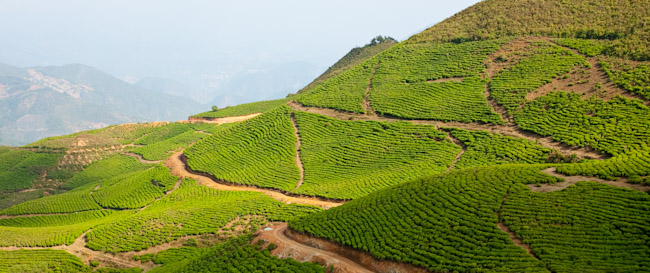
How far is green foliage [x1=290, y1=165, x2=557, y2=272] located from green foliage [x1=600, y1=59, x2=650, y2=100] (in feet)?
68.2

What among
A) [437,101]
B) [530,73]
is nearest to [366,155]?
[437,101]

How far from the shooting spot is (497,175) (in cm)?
3641

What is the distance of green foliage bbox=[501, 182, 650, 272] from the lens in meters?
24.4

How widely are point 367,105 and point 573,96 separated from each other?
1129 inches

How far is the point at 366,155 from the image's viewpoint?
5781cm

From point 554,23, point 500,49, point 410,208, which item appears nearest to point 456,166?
point 410,208

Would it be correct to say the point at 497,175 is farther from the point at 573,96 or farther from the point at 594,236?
the point at 573,96

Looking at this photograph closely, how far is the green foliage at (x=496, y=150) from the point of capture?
151ft

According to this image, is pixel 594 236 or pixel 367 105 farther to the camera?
pixel 367 105

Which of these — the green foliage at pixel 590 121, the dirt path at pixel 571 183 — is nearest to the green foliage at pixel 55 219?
the dirt path at pixel 571 183

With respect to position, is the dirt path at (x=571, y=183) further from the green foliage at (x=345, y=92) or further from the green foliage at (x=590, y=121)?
the green foliage at (x=345, y=92)

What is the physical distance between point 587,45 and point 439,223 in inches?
1751

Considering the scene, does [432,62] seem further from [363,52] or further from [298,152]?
[363,52]

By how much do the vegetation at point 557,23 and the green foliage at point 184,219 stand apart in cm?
4660
